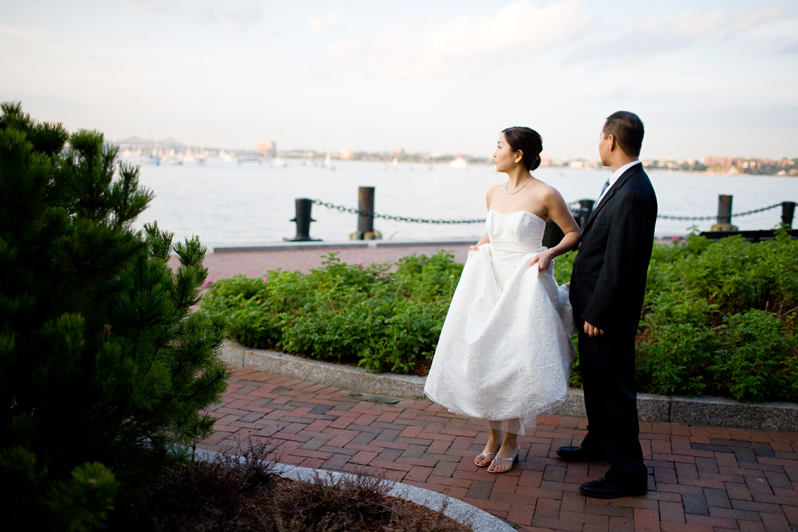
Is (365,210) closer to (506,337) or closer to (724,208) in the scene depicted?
(724,208)

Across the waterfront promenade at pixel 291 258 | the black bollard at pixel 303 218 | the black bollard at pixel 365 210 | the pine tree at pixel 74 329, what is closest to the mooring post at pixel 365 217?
the black bollard at pixel 365 210

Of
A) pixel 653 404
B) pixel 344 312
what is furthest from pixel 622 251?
pixel 344 312

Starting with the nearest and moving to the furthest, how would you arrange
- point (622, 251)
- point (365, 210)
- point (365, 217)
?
point (622, 251) < point (365, 217) < point (365, 210)

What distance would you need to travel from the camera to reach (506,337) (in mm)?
3471

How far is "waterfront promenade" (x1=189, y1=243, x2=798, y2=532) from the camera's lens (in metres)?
3.17

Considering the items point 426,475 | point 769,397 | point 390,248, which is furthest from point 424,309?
point 390,248

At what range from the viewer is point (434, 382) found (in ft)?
11.8

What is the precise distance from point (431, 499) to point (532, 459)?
1069 millimetres

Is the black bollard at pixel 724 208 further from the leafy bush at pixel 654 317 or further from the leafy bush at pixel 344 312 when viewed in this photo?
the leafy bush at pixel 344 312

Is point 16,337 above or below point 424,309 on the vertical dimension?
above

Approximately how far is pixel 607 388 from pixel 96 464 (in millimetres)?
2468

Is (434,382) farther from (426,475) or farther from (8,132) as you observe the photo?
(8,132)

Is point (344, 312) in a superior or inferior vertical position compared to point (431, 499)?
superior

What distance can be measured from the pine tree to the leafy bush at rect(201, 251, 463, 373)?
212cm
